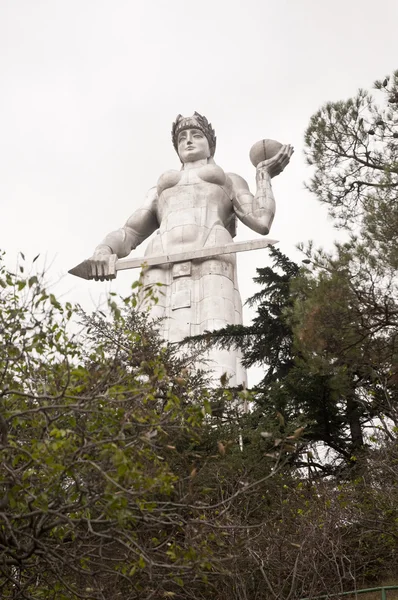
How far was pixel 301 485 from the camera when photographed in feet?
39.4

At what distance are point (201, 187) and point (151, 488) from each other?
43.8ft

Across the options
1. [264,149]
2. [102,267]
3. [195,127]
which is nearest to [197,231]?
[102,267]

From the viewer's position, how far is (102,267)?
1886 centimetres

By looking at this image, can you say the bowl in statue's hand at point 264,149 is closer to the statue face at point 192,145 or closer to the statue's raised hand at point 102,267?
the statue face at point 192,145

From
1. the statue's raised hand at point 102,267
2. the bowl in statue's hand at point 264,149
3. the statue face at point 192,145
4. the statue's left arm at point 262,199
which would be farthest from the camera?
the statue face at point 192,145

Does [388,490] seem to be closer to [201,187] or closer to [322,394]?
[322,394]

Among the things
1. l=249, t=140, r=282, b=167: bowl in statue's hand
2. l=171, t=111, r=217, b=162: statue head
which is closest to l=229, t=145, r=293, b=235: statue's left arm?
l=249, t=140, r=282, b=167: bowl in statue's hand

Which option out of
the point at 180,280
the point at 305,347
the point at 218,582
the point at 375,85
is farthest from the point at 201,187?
the point at 218,582

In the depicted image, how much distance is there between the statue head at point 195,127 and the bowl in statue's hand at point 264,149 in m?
1.32

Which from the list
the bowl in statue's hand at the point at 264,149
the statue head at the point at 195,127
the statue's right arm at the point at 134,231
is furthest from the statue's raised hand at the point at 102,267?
the bowl in statue's hand at the point at 264,149

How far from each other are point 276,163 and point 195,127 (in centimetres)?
221

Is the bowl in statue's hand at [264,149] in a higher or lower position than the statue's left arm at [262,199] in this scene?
higher

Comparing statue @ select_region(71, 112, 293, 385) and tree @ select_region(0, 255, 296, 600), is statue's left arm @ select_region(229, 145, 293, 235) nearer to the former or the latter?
statue @ select_region(71, 112, 293, 385)

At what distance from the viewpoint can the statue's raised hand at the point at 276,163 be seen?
770 inches
